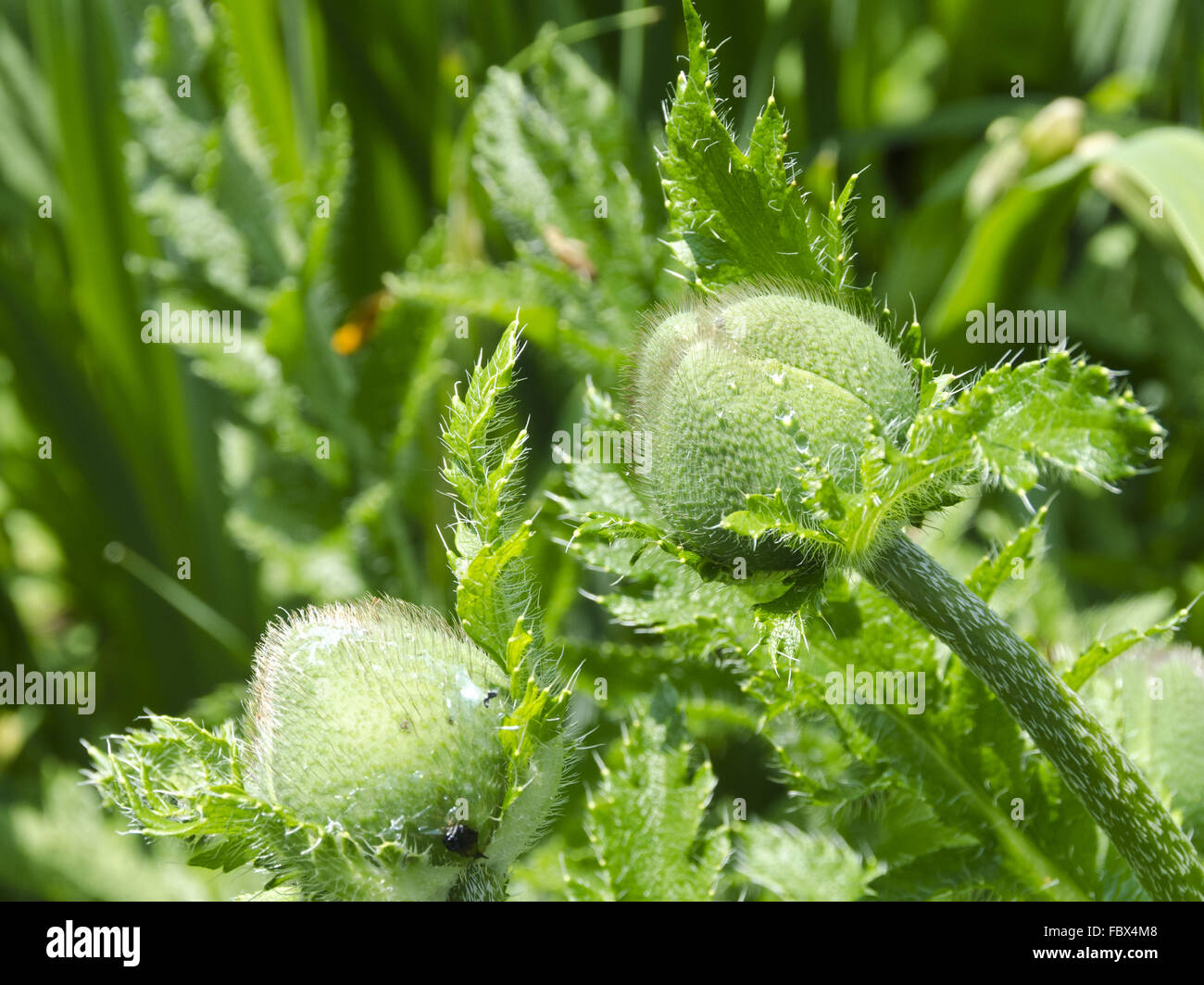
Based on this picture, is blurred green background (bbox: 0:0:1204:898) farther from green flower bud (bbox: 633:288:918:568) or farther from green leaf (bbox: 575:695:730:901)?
green flower bud (bbox: 633:288:918:568)

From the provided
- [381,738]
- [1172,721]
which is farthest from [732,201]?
[1172,721]

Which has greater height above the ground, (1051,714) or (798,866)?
(1051,714)

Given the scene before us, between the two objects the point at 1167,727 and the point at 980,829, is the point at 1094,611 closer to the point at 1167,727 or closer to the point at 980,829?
the point at 1167,727

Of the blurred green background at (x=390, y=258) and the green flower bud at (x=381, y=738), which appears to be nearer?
the green flower bud at (x=381, y=738)

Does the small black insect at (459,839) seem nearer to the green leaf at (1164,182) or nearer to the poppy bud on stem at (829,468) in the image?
the poppy bud on stem at (829,468)

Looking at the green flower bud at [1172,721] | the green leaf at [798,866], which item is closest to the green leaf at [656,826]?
the green leaf at [798,866]

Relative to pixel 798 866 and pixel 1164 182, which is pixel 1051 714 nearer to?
pixel 798 866
